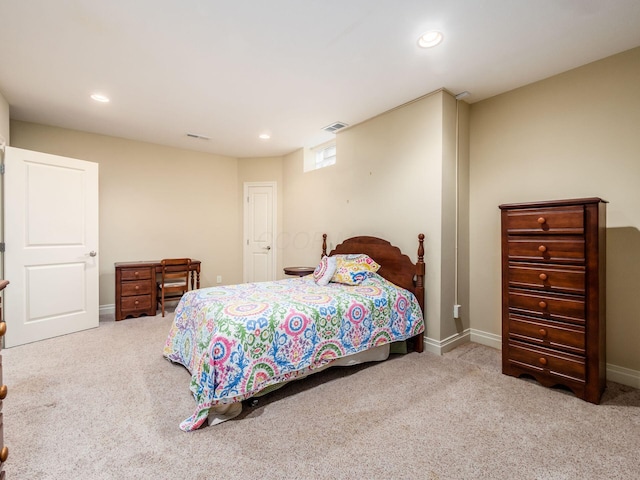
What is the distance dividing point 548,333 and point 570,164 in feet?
4.85

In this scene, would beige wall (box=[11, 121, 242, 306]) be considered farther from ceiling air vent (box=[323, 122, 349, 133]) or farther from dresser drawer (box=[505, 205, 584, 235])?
dresser drawer (box=[505, 205, 584, 235])

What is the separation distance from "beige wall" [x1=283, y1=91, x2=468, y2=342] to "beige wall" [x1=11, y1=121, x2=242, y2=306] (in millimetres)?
2067

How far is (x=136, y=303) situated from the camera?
4082 mm

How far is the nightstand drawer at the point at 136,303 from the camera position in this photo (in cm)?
402

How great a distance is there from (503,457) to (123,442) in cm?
202

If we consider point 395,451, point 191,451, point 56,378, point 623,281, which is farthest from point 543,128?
point 56,378

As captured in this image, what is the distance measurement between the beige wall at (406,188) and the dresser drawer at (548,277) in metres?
0.67

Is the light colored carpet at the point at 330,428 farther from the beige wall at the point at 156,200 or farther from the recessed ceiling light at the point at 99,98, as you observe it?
the recessed ceiling light at the point at 99,98

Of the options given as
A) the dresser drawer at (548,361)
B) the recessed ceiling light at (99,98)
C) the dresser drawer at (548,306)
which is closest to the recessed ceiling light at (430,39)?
the dresser drawer at (548,306)

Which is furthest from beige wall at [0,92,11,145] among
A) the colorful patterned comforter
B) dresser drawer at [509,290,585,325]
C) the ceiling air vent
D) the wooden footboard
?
dresser drawer at [509,290,585,325]

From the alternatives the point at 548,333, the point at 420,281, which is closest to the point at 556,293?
the point at 548,333

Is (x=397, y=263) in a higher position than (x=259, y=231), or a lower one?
lower

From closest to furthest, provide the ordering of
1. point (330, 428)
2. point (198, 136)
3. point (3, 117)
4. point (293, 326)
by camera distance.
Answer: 1. point (330, 428)
2. point (293, 326)
3. point (3, 117)
4. point (198, 136)

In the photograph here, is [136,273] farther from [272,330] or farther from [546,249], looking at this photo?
[546,249]
